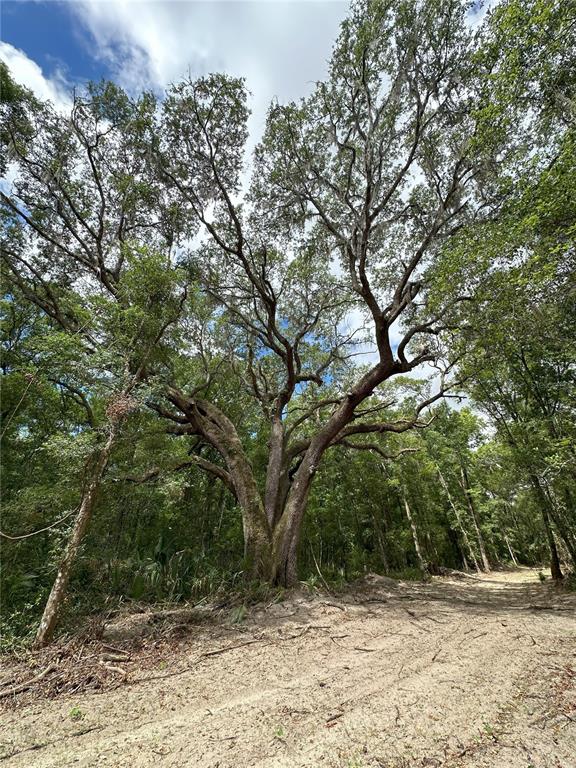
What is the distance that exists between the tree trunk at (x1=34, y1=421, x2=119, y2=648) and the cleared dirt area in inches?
34.3

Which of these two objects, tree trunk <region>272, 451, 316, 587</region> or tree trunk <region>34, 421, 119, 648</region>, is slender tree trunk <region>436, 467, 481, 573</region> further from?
tree trunk <region>34, 421, 119, 648</region>

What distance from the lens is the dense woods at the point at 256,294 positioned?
552 centimetres

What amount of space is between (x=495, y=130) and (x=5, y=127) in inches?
412

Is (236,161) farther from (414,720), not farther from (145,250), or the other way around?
(414,720)

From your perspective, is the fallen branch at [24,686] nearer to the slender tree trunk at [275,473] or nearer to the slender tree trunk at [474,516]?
the slender tree trunk at [275,473]

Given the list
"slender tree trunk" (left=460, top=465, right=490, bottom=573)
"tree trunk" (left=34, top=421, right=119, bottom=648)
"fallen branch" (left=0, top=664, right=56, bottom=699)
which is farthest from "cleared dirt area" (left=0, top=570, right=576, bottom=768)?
"slender tree trunk" (left=460, top=465, right=490, bottom=573)

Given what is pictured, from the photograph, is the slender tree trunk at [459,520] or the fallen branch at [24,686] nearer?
the fallen branch at [24,686]

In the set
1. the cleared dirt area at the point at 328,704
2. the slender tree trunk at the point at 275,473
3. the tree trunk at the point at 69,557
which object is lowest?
the cleared dirt area at the point at 328,704

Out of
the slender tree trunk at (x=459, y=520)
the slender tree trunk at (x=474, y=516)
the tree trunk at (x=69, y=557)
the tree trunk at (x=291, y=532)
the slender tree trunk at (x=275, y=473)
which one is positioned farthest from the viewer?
the slender tree trunk at (x=459, y=520)

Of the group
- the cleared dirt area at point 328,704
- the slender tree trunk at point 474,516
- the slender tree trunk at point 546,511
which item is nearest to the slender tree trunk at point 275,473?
the cleared dirt area at point 328,704

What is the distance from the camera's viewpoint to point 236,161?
27.7ft

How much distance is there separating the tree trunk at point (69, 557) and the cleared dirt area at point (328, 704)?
0.87 meters

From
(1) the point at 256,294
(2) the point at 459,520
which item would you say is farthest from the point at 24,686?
(2) the point at 459,520

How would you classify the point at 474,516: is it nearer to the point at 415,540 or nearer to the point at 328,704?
the point at 415,540
